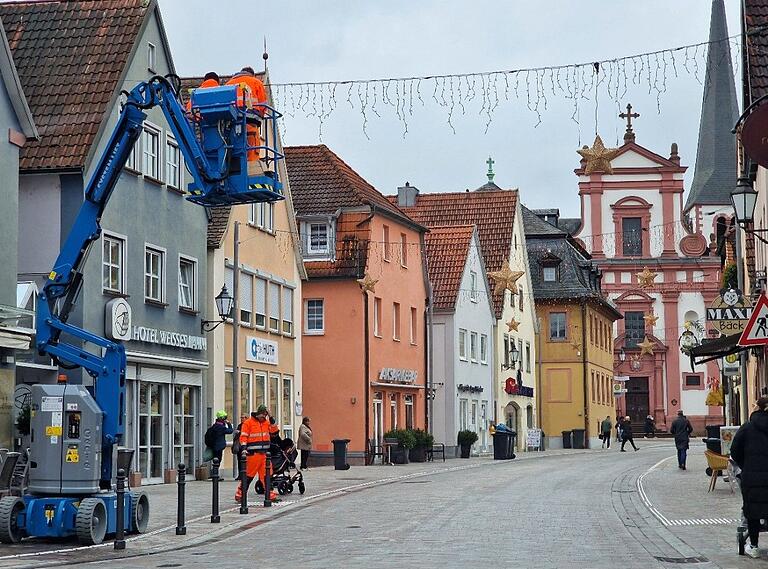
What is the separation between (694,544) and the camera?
17594 mm

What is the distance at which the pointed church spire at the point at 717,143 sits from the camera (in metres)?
90.8

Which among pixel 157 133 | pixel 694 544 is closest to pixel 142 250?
pixel 157 133

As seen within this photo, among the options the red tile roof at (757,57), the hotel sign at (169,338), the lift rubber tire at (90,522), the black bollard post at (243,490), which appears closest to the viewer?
the lift rubber tire at (90,522)

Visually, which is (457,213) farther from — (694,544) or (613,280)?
Result: (694,544)

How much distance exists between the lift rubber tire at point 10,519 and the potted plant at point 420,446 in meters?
29.0

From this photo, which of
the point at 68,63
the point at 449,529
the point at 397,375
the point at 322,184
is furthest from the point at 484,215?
the point at 449,529

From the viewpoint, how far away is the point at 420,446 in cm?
4681

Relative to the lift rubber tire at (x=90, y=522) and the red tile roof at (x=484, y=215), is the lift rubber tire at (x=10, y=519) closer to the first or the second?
the lift rubber tire at (x=90, y=522)

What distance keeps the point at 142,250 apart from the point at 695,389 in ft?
195

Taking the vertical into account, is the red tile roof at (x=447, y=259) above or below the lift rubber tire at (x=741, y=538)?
above

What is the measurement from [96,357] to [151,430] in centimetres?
1417

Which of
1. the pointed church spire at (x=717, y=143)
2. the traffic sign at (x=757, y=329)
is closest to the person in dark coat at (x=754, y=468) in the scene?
the traffic sign at (x=757, y=329)

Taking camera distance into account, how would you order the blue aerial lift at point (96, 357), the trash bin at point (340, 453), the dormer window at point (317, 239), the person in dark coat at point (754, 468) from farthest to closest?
the dormer window at point (317, 239), the trash bin at point (340, 453), the blue aerial lift at point (96, 357), the person in dark coat at point (754, 468)

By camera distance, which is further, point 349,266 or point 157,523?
point 349,266
